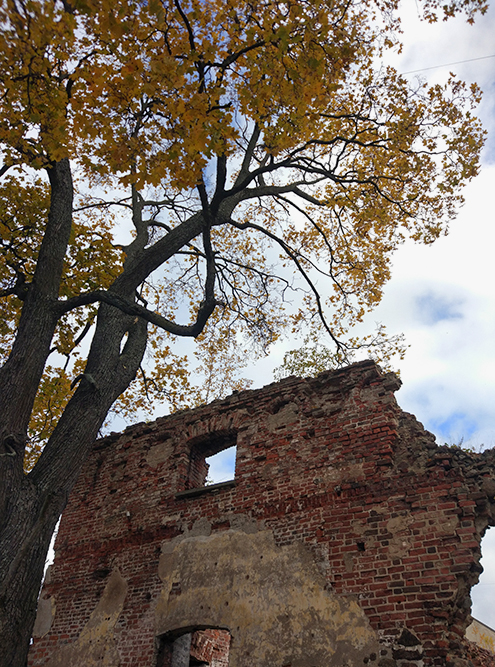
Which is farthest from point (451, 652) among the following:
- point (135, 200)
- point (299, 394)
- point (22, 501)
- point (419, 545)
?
point (135, 200)

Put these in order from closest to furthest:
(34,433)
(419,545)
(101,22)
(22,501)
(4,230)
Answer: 1. (101,22)
2. (22,501)
3. (419,545)
4. (4,230)
5. (34,433)

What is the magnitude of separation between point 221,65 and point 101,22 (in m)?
1.75

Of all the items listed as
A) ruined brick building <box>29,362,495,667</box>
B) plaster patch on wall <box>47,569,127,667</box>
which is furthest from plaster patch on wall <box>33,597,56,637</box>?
plaster patch on wall <box>47,569,127,667</box>

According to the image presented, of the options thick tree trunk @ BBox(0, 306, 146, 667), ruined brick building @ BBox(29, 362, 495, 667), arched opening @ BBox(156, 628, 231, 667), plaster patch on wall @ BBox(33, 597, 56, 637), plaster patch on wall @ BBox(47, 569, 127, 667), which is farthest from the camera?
plaster patch on wall @ BBox(33, 597, 56, 637)

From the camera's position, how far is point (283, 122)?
6215 mm

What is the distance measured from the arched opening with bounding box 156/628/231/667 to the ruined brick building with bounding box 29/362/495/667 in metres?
0.03

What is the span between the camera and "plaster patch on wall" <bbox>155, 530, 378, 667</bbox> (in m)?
5.21

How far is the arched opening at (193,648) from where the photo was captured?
6.43m

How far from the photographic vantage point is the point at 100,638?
686 centimetres

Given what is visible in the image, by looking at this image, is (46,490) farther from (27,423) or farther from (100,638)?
(100,638)

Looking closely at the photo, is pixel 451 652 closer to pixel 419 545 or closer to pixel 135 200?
pixel 419 545

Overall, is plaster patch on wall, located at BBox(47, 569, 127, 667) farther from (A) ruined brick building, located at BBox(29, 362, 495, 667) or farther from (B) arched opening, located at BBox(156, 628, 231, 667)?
(B) arched opening, located at BBox(156, 628, 231, 667)

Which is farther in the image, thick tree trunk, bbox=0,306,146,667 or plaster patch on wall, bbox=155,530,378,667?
plaster patch on wall, bbox=155,530,378,667

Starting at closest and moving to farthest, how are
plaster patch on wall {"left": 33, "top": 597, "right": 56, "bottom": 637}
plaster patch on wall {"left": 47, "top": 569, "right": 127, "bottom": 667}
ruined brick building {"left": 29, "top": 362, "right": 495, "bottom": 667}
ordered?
ruined brick building {"left": 29, "top": 362, "right": 495, "bottom": 667}, plaster patch on wall {"left": 47, "top": 569, "right": 127, "bottom": 667}, plaster patch on wall {"left": 33, "top": 597, "right": 56, "bottom": 637}
